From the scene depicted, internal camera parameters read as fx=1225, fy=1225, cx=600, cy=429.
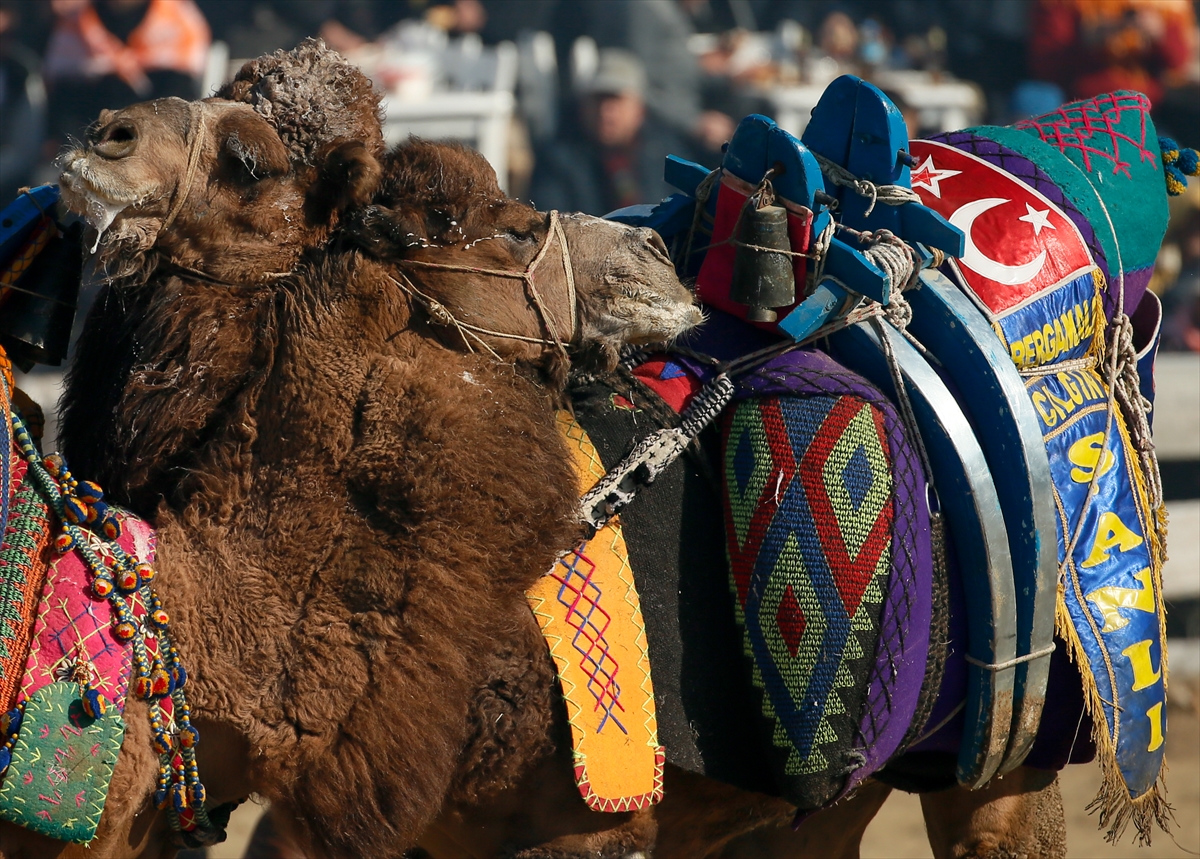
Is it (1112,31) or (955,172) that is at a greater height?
(1112,31)

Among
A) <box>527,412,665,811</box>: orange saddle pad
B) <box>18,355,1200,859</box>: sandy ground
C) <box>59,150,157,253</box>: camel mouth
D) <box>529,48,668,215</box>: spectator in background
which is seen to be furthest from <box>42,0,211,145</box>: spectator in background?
<box>527,412,665,811</box>: orange saddle pad

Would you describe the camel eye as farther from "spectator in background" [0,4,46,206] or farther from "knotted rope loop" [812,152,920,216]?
"spectator in background" [0,4,46,206]

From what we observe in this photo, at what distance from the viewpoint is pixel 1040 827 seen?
2.67 meters

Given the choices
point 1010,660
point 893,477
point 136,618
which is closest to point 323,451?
point 136,618

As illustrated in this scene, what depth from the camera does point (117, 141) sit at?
5.24 feet

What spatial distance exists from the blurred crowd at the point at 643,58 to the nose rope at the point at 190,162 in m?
4.81

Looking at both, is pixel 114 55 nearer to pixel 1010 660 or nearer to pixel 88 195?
pixel 88 195

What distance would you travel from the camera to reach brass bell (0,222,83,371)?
182cm

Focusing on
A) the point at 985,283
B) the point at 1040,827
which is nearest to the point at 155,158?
the point at 985,283

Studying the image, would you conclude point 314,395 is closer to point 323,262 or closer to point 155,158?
point 323,262

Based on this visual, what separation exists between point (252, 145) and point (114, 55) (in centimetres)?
506

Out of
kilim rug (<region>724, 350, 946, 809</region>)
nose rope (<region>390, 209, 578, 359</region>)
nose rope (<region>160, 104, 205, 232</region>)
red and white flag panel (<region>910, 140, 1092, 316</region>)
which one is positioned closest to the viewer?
nose rope (<region>160, 104, 205, 232</region>)

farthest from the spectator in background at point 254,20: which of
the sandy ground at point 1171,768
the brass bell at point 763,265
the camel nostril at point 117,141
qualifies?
the camel nostril at point 117,141

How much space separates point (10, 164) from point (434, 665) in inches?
212
